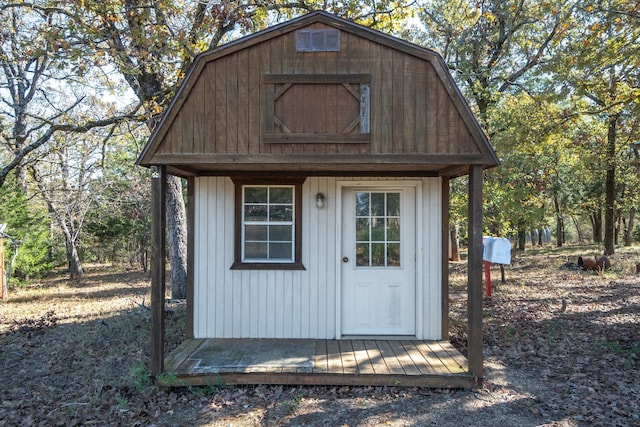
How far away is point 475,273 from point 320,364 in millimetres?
1805

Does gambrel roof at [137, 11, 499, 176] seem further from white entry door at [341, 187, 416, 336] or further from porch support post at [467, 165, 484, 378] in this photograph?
white entry door at [341, 187, 416, 336]

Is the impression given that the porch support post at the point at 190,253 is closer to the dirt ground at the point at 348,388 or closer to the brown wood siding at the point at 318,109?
the dirt ground at the point at 348,388

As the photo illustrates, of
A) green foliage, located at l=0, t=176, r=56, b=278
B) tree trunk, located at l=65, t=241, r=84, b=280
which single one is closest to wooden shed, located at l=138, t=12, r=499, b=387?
green foliage, located at l=0, t=176, r=56, b=278

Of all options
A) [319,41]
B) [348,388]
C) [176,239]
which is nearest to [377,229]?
[348,388]

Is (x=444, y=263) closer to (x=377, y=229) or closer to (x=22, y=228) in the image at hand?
(x=377, y=229)

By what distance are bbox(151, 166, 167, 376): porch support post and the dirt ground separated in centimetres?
33

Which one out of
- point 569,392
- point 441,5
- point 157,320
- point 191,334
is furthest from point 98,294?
point 441,5

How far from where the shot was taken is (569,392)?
412 cm

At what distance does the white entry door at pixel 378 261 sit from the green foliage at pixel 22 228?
10.0 metres

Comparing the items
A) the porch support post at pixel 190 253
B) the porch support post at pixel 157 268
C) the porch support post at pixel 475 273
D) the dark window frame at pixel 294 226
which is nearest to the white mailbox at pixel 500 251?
the porch support post at pixel 475 273

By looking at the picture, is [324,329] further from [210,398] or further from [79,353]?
[79,353]

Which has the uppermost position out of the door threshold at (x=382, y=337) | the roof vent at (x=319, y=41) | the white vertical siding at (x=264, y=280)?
the roof vent at (x=319, y=41)

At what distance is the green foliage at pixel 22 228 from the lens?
36.1 ft

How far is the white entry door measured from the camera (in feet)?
17.4
